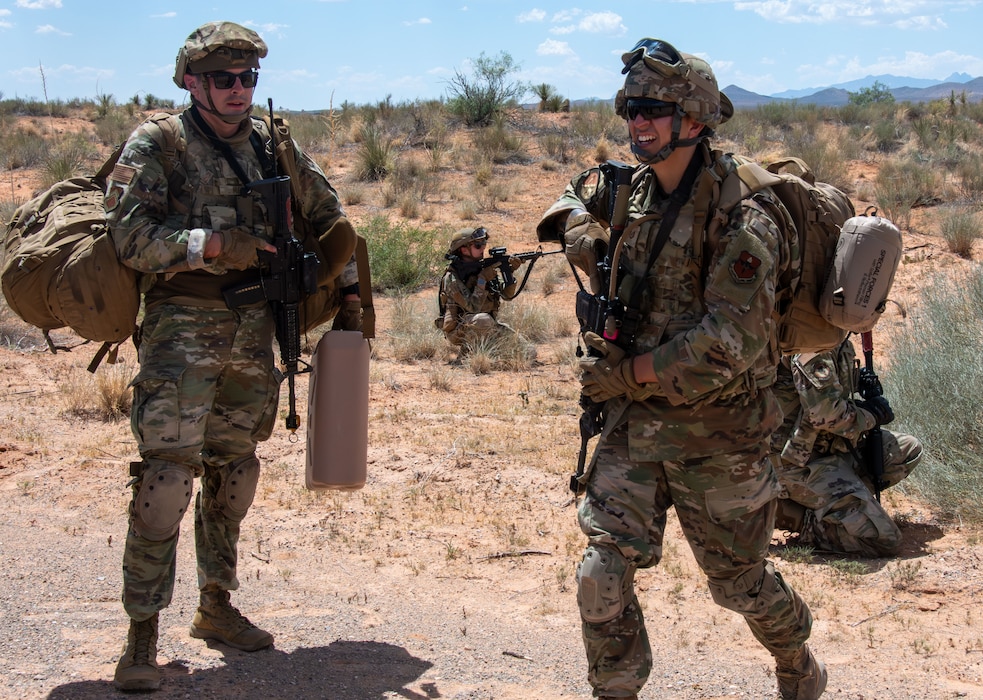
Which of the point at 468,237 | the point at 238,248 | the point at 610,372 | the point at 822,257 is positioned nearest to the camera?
the point at 610,372

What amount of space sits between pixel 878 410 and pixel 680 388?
2.79 meters

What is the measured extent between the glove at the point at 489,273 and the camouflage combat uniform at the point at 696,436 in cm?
665

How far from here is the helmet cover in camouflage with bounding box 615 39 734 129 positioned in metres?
3.05

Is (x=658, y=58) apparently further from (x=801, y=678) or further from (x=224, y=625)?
(x=224, y=625)

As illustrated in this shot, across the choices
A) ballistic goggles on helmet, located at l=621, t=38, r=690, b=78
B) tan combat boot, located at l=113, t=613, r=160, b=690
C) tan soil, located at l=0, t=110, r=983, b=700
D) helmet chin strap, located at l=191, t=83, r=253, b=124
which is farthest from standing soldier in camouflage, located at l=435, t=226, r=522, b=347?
ballistic goggles on helmet, located at l=621, t=38, r=690, b=78

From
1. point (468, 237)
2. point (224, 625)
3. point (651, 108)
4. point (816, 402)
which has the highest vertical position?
point (651, 108)

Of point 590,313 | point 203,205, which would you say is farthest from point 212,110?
point 590,313

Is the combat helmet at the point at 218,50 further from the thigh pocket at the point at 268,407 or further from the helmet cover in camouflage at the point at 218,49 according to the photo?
the thigh pocket at the point at 268,407

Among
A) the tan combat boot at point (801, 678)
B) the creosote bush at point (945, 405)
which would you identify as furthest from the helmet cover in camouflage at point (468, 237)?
the tan combat boot at point (801, 678)

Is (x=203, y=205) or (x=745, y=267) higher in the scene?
Answer: (x=203, y=205)

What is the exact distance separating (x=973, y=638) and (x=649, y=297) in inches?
87.1

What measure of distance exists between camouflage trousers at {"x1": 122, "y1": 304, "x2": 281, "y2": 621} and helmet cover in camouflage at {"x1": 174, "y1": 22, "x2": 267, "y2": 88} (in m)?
0.89

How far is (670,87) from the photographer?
10.0 ft

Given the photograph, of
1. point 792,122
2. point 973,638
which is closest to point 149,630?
point 973,638
